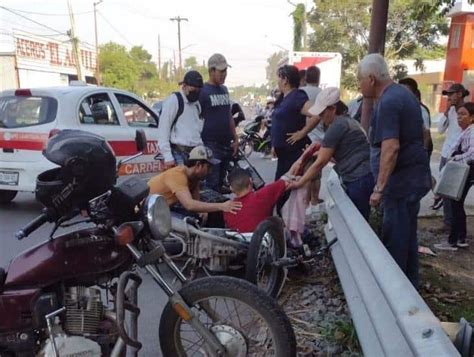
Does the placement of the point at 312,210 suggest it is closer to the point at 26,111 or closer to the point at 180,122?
the point at 180,122

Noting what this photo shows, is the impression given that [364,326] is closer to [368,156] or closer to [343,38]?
[368,156]

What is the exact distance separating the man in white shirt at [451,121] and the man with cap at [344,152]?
6.57 ft

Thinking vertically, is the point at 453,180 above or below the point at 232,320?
above

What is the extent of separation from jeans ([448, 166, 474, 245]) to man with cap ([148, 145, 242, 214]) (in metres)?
2.48

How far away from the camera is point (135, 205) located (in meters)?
2.36

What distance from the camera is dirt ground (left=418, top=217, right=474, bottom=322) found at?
12.2 ft

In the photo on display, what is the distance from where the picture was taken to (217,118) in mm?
5695

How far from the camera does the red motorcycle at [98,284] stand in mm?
2213

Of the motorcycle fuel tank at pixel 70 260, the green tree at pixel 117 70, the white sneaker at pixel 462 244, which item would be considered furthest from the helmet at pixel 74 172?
the green tree at pixel 117 70

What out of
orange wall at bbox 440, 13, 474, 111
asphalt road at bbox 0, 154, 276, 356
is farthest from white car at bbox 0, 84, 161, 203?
orange wall at bbox 440, 13, 474, 111

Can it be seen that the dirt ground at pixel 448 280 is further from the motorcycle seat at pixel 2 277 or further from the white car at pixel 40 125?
the white car at pixel 40 125

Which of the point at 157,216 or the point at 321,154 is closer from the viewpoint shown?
the point at 157,216

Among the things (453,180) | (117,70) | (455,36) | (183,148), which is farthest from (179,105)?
(117,70)

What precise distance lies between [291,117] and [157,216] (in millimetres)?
3149
